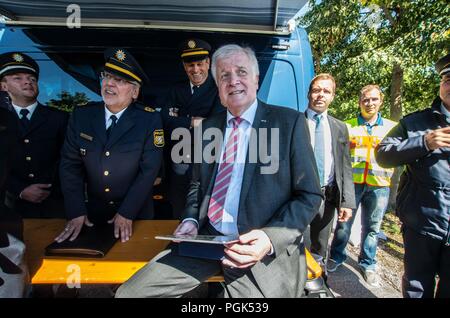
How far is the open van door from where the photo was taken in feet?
8.88

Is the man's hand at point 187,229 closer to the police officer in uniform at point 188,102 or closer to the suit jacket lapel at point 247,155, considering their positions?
the suit jacket lapel at point 247,155

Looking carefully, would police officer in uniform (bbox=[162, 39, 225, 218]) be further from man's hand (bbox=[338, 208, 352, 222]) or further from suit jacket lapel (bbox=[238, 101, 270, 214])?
man's hand (bbox=[338, 208, 352, 222])

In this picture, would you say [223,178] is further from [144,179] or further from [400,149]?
[400,149]

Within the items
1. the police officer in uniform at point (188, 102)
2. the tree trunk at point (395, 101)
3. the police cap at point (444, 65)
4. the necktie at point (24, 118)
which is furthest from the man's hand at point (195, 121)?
the tree trunk at point (395, 101)

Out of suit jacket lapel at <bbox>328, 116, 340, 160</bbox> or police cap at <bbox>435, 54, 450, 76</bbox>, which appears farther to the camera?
suit jacket lapel at <bbox>328, 116, 340, 160</bbox>

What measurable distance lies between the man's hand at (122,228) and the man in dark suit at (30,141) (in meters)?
0.80

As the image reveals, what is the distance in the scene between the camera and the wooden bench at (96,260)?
1.66 metres

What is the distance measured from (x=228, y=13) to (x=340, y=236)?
9.20 ft

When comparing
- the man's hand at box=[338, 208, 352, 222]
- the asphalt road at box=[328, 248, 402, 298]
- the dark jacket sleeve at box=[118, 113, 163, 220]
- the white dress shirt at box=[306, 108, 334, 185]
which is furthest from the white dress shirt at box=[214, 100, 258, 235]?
the asphalt road at box=[328, 248, 402, 298]

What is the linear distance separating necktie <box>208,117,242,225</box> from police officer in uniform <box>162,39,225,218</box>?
30.6 inches

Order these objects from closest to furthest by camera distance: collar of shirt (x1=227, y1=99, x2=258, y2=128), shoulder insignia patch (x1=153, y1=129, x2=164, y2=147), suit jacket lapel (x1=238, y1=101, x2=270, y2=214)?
suit jacket lapel (x1=238, y1=101, x2=270, y2=214), collar of shirt (x1=227, y1=99, x2=258, y2=128), shoulder insignia patch (x1=153, y1=129, x2=164, y2=147)
